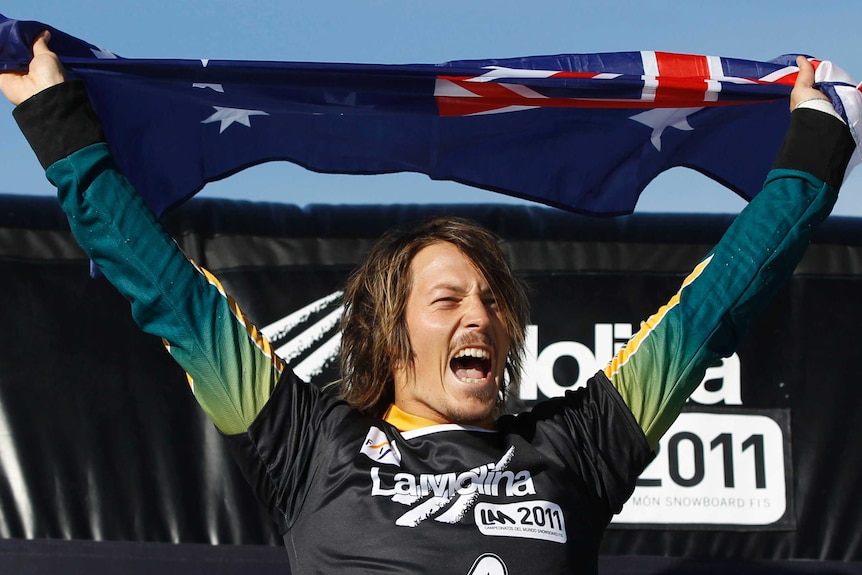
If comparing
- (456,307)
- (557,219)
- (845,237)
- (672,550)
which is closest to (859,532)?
(672,550)

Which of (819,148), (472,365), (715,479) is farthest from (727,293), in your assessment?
(715,479)

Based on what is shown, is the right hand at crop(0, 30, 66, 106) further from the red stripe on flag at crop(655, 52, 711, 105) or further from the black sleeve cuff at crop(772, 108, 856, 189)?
the black sleeve cuff at crop(772, 108, 856, 189)

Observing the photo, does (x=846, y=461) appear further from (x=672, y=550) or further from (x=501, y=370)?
(x=501, y=370)

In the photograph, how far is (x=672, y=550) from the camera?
3291mm

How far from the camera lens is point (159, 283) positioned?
1.71 metres

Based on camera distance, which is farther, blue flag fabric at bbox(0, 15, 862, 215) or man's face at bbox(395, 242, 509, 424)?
blue flag fabric at bbox(0, 15, 862, 215)

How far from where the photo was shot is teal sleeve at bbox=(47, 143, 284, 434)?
172 cm

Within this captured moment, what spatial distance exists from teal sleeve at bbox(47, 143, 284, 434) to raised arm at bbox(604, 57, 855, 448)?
0.67 meters

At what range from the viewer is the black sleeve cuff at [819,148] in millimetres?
1901

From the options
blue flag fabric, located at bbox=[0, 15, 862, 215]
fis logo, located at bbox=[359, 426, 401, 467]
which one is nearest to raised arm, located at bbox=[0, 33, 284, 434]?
fis logo, located at bbox=[359, 426, 401, 467]

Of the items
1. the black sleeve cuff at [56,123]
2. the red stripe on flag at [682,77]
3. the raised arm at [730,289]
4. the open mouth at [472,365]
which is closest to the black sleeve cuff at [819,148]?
the raised arm at [730,289]

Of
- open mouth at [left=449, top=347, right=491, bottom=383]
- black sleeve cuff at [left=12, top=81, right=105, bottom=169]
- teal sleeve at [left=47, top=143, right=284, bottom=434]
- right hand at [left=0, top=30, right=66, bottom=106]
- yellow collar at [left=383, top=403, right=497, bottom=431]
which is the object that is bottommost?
yellow collar at [left=383, top=403, right=497, bottom=431]

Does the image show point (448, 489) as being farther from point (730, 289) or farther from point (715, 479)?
point (715, 479)

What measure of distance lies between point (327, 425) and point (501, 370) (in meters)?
0.33
